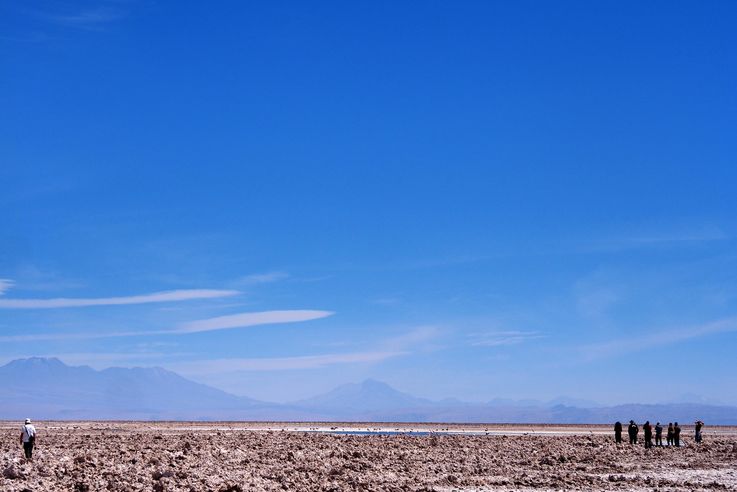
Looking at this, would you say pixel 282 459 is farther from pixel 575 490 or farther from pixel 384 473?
pixel 575 490

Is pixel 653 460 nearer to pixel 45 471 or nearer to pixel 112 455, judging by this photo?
pixel 112 455

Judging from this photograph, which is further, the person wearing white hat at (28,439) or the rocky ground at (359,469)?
the person wearing white hat at (28,439)

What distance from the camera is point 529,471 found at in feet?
101

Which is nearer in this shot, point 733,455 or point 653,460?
point 653,460

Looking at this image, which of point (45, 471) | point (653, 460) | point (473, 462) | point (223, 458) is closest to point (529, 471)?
point (473, 462)

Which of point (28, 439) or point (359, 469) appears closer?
point (28, 439)

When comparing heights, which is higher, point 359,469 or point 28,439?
point 28,439

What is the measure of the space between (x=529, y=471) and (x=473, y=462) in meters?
3.61

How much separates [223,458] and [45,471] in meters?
7.63

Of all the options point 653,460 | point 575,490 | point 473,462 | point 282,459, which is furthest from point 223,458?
point 653,460

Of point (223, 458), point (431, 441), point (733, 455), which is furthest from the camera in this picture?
A: point (431, 441)

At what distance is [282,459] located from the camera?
31812 mm

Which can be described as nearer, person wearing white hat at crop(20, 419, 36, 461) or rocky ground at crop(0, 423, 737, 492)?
rocky ground at crop(0, 423, 737, 492)

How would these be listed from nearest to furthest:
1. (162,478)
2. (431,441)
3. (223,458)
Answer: (162,478) → (223,458) → (431,441)
